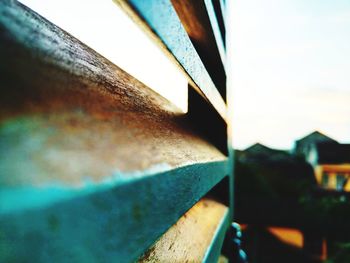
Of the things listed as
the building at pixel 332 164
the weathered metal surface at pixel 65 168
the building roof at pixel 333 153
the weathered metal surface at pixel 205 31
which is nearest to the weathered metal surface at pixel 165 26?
the weathered metal surface at pixel 65 168

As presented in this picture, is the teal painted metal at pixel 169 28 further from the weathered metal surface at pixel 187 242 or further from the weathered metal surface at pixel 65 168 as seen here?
Answer: the weathered metal surface at pixel 187 242

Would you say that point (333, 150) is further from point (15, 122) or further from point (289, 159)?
point (15, 122)

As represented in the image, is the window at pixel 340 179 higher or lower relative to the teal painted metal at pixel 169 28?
lower

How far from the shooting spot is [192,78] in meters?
0.58

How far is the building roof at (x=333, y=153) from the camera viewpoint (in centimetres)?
2552

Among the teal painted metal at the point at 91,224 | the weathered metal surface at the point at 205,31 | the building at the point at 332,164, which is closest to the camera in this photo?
the teal painted metal at the point at 91,224

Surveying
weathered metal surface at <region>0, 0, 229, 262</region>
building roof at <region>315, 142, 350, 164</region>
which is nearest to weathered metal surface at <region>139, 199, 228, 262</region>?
weathered metal surface at <region>0, 0, 229, 262</region>

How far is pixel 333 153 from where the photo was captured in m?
26.6

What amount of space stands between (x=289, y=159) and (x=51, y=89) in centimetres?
2477

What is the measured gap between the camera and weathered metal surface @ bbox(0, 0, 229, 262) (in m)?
0.17

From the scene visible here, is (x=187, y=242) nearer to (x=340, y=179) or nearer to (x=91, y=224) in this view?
(x=91, y=224)

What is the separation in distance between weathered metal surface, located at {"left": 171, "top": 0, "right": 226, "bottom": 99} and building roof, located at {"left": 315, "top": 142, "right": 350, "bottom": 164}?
93.0ft

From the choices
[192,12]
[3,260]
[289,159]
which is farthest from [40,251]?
[289,159]

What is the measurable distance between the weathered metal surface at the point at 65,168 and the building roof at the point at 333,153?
29.4m
